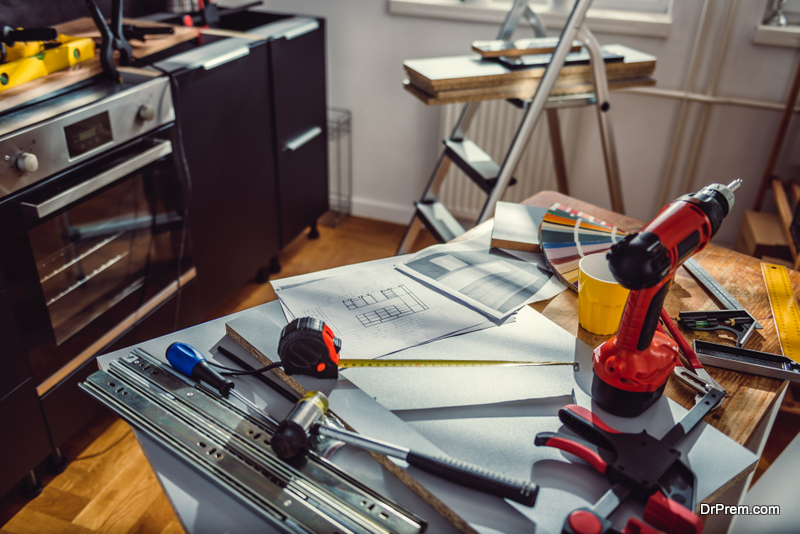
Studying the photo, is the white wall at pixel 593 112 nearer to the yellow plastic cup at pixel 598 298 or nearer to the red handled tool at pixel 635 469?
the yellow plastic cup at pixel 598 298

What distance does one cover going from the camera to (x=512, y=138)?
2.47m

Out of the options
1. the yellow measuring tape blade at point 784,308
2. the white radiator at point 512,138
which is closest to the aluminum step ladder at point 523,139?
the white radiator at point 512,138

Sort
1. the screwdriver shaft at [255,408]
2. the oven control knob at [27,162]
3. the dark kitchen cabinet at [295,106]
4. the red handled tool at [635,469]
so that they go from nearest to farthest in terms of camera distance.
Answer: the red handled tool at [635,469], the screwdriver shaft at [255,408], the oven control knob at [27,162], the dark kitchen cabinet at [295,106]

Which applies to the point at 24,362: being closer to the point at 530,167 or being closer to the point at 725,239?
the point at 530,167

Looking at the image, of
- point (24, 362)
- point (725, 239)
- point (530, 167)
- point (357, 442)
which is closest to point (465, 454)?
point (357, 442)

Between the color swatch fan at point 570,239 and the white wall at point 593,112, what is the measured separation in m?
1.46

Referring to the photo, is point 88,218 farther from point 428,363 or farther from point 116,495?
point 428,363

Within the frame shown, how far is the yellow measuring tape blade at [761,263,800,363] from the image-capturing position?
0.92m

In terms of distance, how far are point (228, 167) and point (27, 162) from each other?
0.78 m

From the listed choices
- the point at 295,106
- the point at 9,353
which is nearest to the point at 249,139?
the point at 295,106

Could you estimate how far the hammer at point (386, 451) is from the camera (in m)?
0.65

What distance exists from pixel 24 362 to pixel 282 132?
121cm

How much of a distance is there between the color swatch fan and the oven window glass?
109cm

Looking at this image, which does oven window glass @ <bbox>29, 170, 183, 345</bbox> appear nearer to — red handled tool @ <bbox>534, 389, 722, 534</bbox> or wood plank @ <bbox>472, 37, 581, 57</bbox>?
wood plank @ <bbox>472, 37, 581, 57</bbox>
